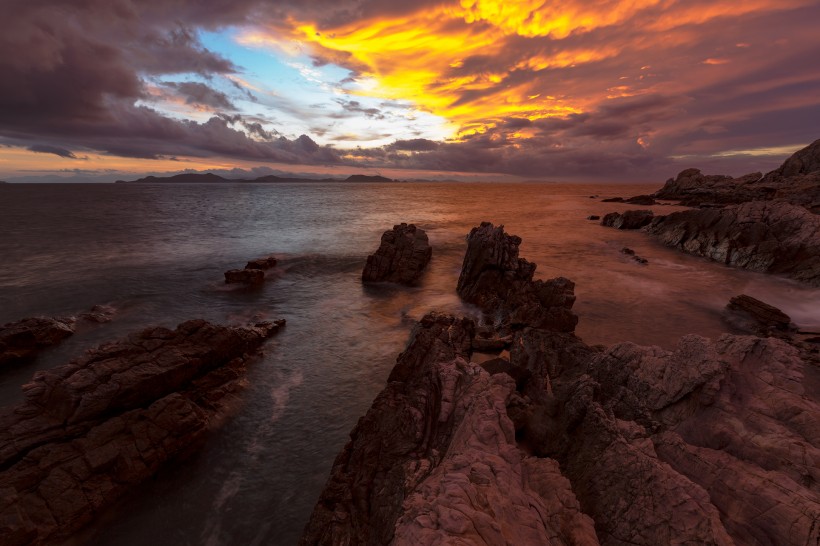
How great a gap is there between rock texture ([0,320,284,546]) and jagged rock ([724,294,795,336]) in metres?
29.2

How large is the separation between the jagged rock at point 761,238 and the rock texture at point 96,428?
43.6 metres

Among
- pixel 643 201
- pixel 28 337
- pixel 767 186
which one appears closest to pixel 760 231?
pixel 767 186

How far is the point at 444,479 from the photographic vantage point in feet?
22.2

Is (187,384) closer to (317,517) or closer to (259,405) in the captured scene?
(259,405)

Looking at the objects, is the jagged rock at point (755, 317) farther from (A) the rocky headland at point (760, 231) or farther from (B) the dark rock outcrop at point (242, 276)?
(B) the dark rock outcrop at point (242, 276)

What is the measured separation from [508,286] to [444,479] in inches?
848

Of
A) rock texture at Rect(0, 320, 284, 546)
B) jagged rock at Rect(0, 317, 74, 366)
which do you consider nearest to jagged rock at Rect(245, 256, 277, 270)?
jagged rock at Rect(0, 317, 74, 366)

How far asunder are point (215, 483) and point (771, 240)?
46960 mm

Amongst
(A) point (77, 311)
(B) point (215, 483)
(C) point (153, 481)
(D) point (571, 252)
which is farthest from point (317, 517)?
Result: (D) point (571, 252)

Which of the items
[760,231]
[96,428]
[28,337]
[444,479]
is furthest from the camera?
[760,231]

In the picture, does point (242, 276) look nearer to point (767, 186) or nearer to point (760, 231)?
point (760, 231)

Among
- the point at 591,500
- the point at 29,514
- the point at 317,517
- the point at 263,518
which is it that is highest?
the point at 591,500

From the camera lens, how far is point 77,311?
2570 cm

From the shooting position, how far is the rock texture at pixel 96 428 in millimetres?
10148
